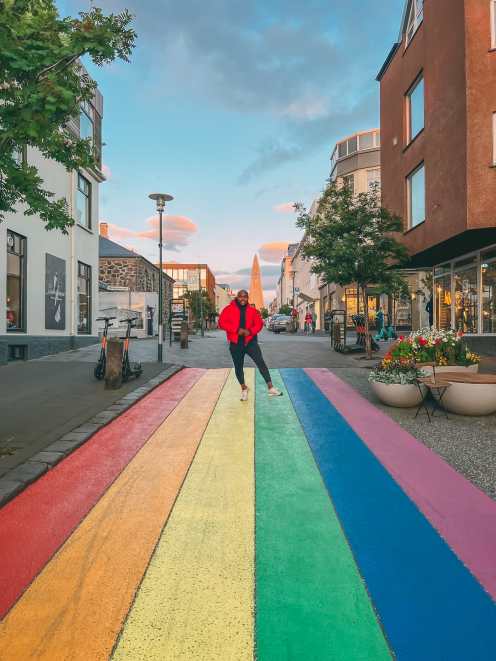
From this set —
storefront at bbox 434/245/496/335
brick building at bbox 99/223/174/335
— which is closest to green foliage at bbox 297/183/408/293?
storefront at bbox 434/245/496/335

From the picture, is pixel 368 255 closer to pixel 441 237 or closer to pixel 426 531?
pixel 441 237

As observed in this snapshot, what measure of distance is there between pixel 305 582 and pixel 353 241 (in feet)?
36.8

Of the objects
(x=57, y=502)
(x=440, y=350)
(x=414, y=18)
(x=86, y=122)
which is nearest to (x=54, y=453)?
(x=57, y=502)

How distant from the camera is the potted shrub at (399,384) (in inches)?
252

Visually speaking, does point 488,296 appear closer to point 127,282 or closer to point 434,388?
point 434,388

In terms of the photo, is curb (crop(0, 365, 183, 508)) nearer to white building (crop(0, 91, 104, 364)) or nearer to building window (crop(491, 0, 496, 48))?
white building (crop(0, 91, 104, 364))

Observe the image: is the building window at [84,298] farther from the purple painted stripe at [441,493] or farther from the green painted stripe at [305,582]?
the green painted stripe at [305,582]

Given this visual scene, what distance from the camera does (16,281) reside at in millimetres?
12500

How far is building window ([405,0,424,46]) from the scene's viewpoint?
44.5ft

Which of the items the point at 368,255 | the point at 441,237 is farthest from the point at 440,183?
the point at 368,255

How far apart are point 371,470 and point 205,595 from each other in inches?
89.4

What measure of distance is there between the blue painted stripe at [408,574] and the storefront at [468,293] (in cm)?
1071

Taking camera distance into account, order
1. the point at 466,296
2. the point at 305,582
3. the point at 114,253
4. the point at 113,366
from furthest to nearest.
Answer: the point at 114,253 → the point at 466,296 → the point at 113,366 → the point at 305,582

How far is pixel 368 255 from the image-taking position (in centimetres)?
1238
